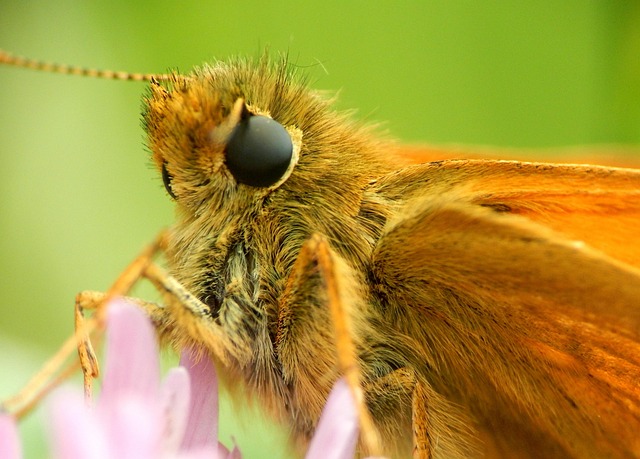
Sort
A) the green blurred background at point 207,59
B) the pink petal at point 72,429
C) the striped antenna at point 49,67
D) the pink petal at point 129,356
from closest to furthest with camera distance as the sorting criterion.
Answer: the pink petal at point 72,429
the pink petal at point 129,356
the striped antenna at point 49,67
the green blurred background at point 207,59

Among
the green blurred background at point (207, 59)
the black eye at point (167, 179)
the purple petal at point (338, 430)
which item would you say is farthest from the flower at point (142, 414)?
the green blurred background at point (207, 59)

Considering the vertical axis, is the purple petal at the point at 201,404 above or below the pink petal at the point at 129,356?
below

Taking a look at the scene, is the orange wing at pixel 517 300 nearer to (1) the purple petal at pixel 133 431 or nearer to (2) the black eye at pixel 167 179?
(2) the black eye at pixel 167 179

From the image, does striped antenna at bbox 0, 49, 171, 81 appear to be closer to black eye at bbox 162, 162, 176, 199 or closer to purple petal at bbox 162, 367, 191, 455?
black eye at bbox 162, 162, 176, 199

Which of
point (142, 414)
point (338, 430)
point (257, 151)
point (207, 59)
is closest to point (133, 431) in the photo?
point (142, 414)

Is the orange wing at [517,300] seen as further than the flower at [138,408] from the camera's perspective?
Yes

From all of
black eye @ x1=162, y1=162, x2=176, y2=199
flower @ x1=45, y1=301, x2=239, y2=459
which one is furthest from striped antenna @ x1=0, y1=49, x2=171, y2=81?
flower @ x1=45, y1=301, x2=239, y2=459

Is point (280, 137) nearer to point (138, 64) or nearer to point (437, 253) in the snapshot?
point (437, 253)
